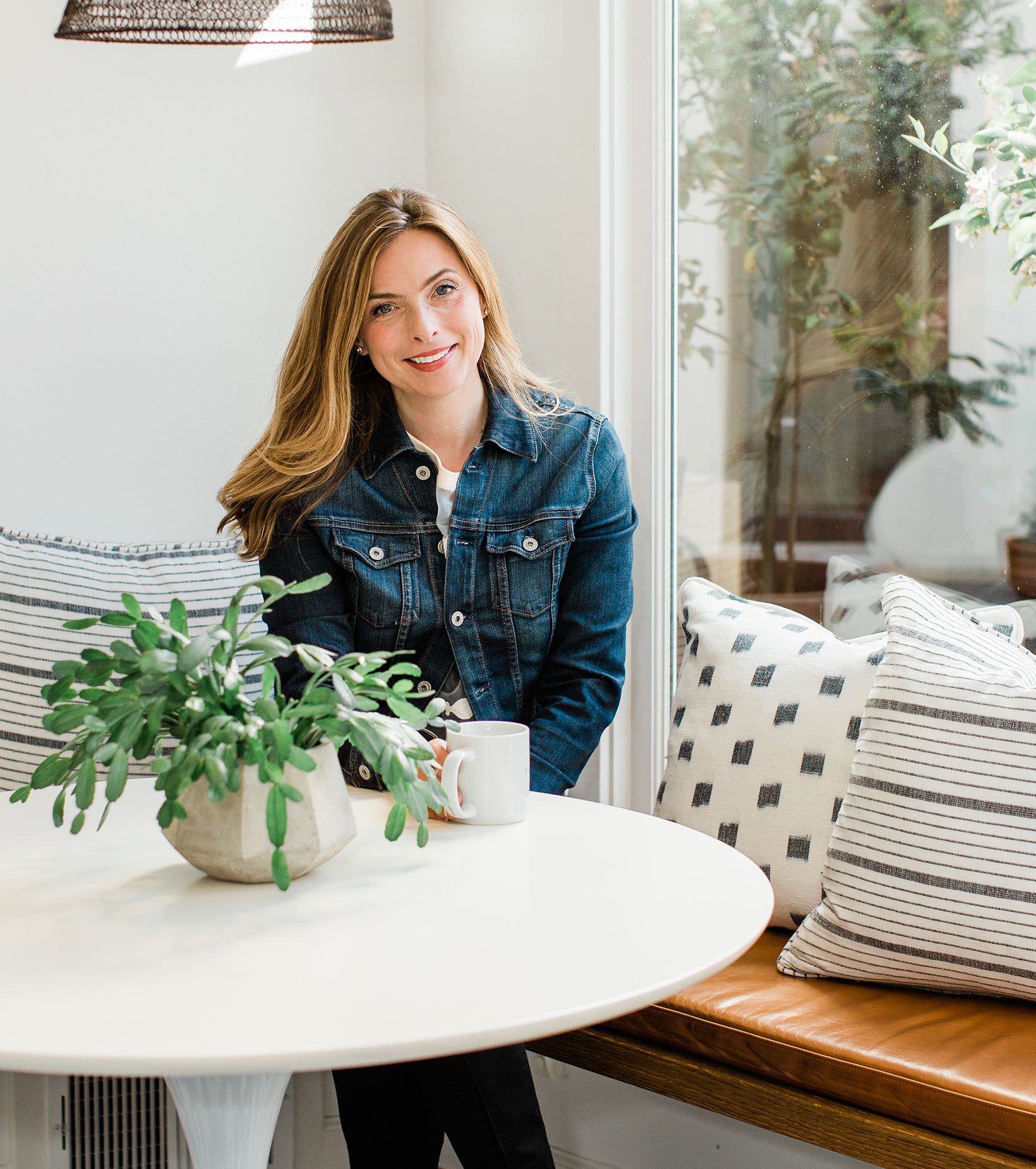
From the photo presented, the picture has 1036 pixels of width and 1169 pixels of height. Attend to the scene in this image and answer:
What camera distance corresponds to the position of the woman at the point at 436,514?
173 cm

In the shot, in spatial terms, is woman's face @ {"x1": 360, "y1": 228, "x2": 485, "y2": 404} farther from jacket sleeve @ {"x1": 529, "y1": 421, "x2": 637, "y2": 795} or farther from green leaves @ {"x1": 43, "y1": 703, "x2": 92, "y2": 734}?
green leaves @ {"x1": 43, "y1": 703, "x2": 92, "y2": 734}

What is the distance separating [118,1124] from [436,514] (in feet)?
3.23

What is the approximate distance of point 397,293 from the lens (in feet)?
5.77

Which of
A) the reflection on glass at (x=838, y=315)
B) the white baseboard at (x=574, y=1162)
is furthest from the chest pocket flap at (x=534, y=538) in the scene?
the white baseboard at (x=574, y=1162)

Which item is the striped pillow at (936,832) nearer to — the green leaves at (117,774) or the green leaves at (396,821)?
the green leaves at (396,821)

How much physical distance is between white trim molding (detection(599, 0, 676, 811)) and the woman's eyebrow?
45 centimetres

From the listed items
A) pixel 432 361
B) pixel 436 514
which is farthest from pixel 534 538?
pixel 432 361

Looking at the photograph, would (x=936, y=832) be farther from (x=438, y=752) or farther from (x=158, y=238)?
(x=158, y=238)

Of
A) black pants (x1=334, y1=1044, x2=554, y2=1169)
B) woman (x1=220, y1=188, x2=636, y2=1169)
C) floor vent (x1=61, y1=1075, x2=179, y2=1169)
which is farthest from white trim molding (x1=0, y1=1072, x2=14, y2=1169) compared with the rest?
woman (x1=220, y1=188, x2=636, y2=1169)

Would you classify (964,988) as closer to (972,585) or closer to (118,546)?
(972,585)

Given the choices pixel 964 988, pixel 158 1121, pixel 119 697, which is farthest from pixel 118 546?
pixel 964 988

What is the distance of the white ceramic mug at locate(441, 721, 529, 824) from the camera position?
1241 millimetres

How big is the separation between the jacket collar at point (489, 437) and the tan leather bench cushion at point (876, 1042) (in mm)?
786

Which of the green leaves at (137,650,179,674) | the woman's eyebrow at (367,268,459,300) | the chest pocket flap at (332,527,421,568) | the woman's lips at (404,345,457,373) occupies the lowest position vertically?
the green leaves at (137,650,179,674)
